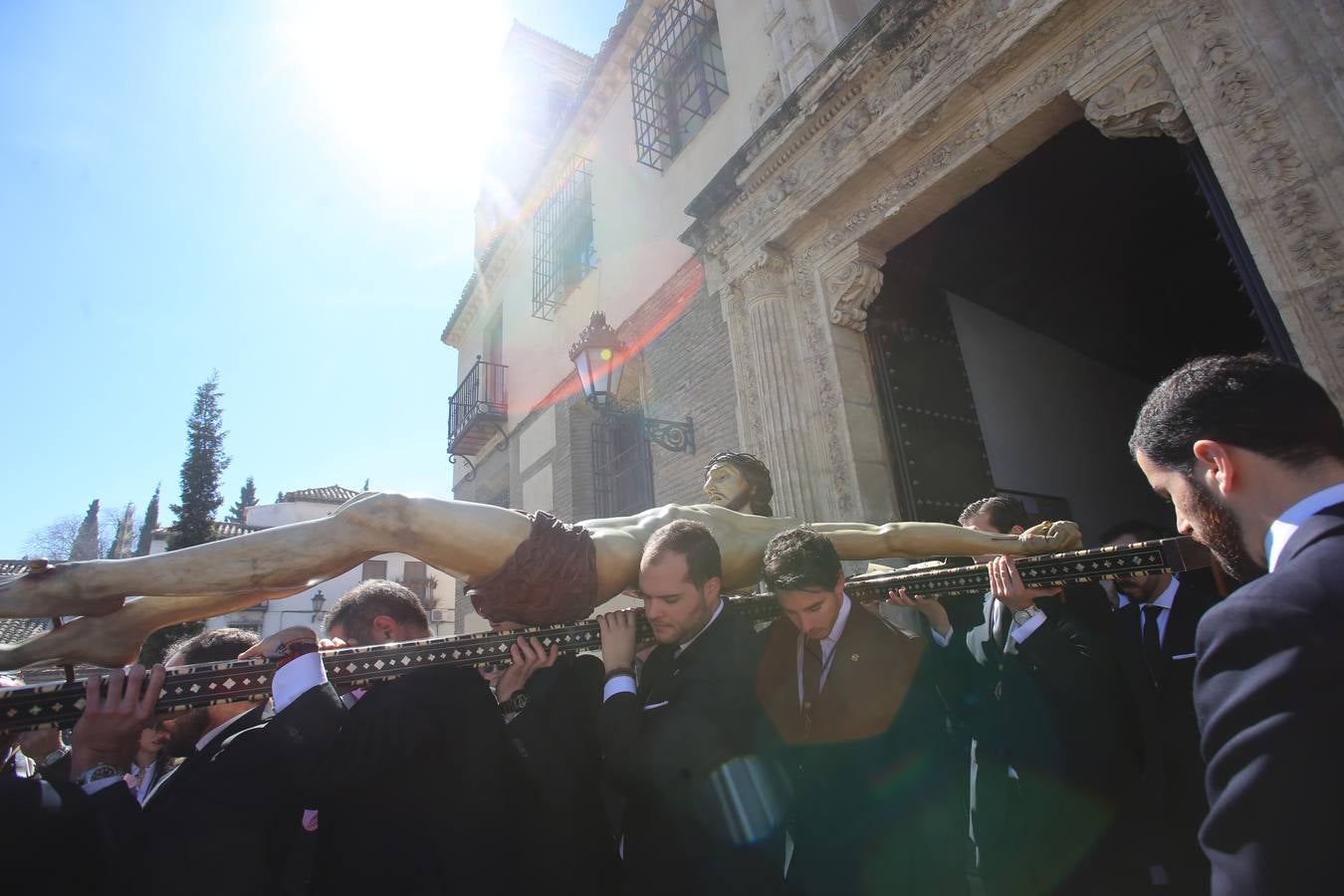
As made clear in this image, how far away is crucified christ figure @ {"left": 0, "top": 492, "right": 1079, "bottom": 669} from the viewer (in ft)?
6.10

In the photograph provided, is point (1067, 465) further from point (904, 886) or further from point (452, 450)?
point (452, 450)

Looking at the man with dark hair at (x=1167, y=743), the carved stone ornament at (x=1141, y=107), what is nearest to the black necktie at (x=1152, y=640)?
the man with dark hair at (x=1167, y=743)

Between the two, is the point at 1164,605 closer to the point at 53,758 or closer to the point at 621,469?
the point at 53,758

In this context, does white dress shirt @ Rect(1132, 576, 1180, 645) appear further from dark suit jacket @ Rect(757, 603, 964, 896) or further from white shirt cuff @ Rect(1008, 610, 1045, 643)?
dark suit jacket @ Rect(757, 603, 964, 896)

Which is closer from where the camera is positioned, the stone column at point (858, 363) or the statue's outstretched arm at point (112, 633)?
the statue's outstretched arm at point (112, 633)

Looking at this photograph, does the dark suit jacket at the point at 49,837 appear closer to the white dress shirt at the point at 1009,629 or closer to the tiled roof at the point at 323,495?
the white dress shirt at the point at 1009,629

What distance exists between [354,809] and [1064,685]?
2.41 m

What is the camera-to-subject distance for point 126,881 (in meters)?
1.56

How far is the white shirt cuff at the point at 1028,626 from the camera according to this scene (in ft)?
8.05

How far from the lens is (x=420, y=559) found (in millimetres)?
2238

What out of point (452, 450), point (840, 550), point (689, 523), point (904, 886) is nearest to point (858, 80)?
point (840, 550)

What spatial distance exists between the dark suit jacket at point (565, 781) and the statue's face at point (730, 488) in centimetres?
149

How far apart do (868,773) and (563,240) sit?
32.3 feet

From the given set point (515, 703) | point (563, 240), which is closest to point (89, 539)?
point (563, 240)
